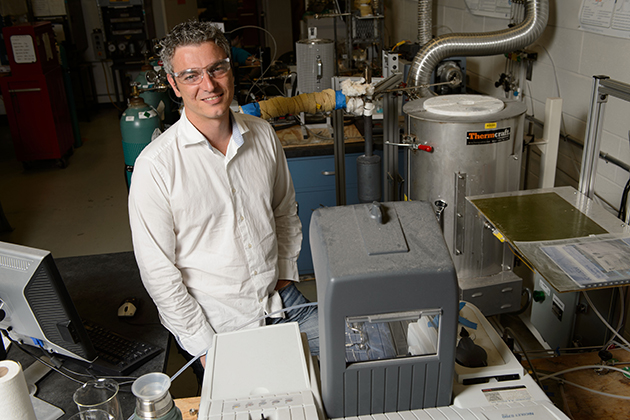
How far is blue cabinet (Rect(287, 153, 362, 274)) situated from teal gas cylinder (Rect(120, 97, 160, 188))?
1.02 meters

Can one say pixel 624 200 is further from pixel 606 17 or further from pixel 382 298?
pixel 382 298

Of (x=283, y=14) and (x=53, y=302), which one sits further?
(x=283, y=14)

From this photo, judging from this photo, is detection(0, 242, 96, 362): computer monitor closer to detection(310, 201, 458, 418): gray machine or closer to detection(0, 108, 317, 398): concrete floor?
detection(310, 201, 458, 418): gray machine

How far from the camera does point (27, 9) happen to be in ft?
19.1

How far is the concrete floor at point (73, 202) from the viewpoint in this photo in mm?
3500

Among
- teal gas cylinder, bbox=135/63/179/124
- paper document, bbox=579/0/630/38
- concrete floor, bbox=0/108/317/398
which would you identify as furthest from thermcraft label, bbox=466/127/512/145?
teal gas cylinder, bbox=135/63/179/124

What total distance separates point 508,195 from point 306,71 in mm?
1352

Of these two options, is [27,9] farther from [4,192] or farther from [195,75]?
[195,75]

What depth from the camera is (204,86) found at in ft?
4.37

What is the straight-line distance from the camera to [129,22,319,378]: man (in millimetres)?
1323

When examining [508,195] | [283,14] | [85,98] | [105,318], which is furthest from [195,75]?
[283,14]

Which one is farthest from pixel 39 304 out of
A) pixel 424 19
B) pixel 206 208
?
pixel 424 19

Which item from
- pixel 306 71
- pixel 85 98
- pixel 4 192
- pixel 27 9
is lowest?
pixel 4 192

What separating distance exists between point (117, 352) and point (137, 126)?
79.4 inches
